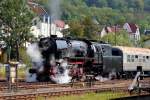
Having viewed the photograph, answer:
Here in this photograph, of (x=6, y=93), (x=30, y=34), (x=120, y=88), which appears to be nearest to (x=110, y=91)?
(x=120, y=88)

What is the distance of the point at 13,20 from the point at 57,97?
134 ft

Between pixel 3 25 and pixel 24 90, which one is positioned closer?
pixel 24 90

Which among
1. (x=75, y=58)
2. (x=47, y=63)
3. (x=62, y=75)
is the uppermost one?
(x=75, y=58)

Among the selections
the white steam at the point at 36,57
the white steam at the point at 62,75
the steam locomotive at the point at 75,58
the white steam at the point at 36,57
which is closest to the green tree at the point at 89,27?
the steam locomotive at the point at 75,58

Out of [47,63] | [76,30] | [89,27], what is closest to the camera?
[47,63]

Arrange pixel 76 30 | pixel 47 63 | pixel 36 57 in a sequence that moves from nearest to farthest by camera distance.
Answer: pixel 47 63 → pixel 36 57 → pixel 76 30

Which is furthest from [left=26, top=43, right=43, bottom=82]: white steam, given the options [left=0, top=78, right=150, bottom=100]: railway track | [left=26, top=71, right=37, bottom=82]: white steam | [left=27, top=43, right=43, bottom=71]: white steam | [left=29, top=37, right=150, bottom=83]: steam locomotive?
[left=0, top=78, right=150, bottom=100]: railway track

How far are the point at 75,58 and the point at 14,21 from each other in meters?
32.8

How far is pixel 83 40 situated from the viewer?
35.8m

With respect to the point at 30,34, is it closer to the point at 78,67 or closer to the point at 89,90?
the point at 78,67

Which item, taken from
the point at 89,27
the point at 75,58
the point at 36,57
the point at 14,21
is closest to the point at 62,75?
the point at 75,58

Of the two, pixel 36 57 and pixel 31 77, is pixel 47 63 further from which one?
pixel 31 77

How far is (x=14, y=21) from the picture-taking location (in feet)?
213

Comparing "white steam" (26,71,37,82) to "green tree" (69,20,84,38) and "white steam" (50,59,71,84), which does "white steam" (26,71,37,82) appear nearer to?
"white steam" (50,59,71,84)
